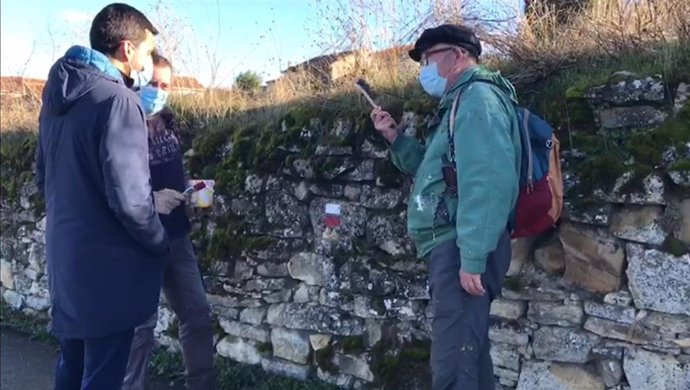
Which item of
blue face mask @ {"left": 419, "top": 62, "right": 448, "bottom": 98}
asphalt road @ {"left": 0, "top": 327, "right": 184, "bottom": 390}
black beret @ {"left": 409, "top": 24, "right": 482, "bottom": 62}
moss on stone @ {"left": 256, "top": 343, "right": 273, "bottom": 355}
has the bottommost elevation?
asphalt road @ {"left": 0, "top": 327, "right": 184, "bottom": 390}

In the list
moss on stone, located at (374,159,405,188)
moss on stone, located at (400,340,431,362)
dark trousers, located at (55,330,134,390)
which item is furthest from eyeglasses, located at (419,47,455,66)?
dark trousers, located at (55,330,134,390)

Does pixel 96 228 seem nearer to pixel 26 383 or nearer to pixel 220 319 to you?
pixel 220 319

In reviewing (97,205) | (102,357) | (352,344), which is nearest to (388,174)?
(352,344)

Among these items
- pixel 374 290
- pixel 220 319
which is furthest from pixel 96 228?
pixel 220 319

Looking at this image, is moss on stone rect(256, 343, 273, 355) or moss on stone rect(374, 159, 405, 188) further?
moss on stone rect(256, 343, 273, 355)

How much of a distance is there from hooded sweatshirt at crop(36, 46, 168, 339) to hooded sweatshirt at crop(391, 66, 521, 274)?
1167mm

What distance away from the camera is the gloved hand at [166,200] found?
132 inches

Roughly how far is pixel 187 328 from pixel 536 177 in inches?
86.6

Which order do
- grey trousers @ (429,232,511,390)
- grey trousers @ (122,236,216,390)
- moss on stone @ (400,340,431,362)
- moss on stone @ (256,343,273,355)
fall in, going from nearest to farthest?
grey trousers @ (429,232,511,390) < moss on stone @ (400,340,431,362) < grey trousers @ (122,236,216,390) < moss on stone @ (256,343,273,355)

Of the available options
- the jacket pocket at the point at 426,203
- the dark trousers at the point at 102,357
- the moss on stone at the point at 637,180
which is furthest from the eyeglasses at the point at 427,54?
the dark trousers at the point at 102,357

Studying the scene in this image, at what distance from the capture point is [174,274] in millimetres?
3891

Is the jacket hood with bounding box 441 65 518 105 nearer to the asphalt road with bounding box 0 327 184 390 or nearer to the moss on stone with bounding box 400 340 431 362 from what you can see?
the moss on stone with bounding box 400 340 431 362

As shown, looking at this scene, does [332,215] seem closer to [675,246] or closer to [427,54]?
[427,54]

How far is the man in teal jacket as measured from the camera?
8.48 feet
